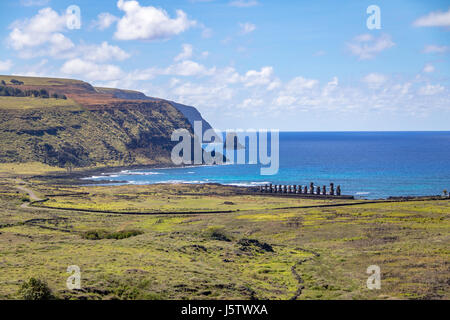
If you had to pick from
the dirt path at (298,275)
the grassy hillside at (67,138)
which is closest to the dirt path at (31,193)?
the grassy hillside at (67,138)

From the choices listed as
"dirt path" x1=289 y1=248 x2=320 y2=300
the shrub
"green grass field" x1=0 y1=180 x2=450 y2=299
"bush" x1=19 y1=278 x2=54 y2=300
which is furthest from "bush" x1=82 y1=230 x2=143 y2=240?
"bush" x1=19 y1=278 x2=54 y2=300

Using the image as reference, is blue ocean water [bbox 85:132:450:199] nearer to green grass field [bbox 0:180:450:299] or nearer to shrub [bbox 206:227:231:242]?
green grass field [bbox 0:180:450:299]

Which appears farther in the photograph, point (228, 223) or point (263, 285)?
point (228, 223)

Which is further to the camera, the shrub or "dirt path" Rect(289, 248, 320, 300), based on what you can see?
the shrub

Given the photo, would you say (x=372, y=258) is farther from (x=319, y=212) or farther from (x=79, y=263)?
(x=319, y=212)

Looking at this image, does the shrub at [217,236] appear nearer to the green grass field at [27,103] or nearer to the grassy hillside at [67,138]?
the grassy hillside at [67,138]

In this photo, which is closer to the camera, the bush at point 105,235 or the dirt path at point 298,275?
the dirt path at point 298,275
